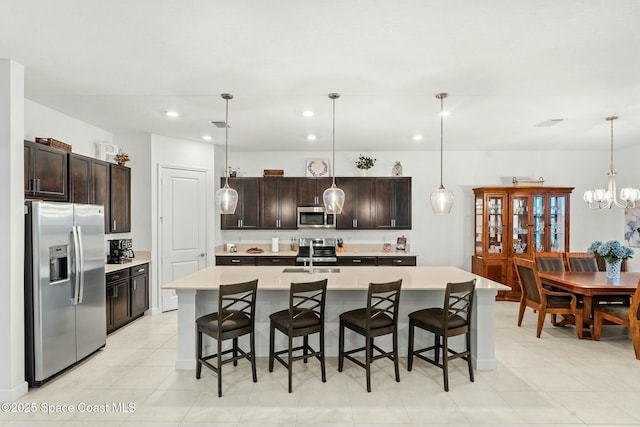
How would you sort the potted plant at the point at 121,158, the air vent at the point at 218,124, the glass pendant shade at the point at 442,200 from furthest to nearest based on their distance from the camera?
1. the potted plant at the point at 121,158
2. the air vent at the point at 218,124
3. the glass pendant shade at the point at 442,200

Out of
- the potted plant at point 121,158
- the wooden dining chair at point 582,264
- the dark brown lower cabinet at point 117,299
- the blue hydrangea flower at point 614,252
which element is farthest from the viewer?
the wooden dining chair at point 582,264

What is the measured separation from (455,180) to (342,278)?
151 inches

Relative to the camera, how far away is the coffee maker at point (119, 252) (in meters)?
4.92

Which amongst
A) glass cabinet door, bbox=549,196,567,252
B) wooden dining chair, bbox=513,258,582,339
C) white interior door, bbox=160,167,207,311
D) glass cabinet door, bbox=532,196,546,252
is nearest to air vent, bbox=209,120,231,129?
white interior door, bbox=160,167,207,311

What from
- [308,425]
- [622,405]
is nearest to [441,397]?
[308,425]

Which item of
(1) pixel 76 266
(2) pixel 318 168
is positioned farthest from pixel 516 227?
(1) pixel 76 266

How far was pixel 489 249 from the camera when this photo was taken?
6.22 m

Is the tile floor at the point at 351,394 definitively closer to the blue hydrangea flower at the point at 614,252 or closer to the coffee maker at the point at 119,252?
the blue hydrangea flower at the point at 614,252

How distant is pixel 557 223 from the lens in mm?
6246

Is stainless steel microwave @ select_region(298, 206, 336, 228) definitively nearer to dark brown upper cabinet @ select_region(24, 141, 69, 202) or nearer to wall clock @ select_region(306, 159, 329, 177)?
wall clock @ select_region(306, 159, 329, 177)

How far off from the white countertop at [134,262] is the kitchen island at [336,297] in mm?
1352

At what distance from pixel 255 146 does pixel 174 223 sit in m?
1.80

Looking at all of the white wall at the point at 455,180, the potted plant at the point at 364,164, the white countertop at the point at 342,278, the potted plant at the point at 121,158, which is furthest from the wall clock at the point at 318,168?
the potted plant at the point at 121,158

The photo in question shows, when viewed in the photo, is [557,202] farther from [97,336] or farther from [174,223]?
[97,336]
